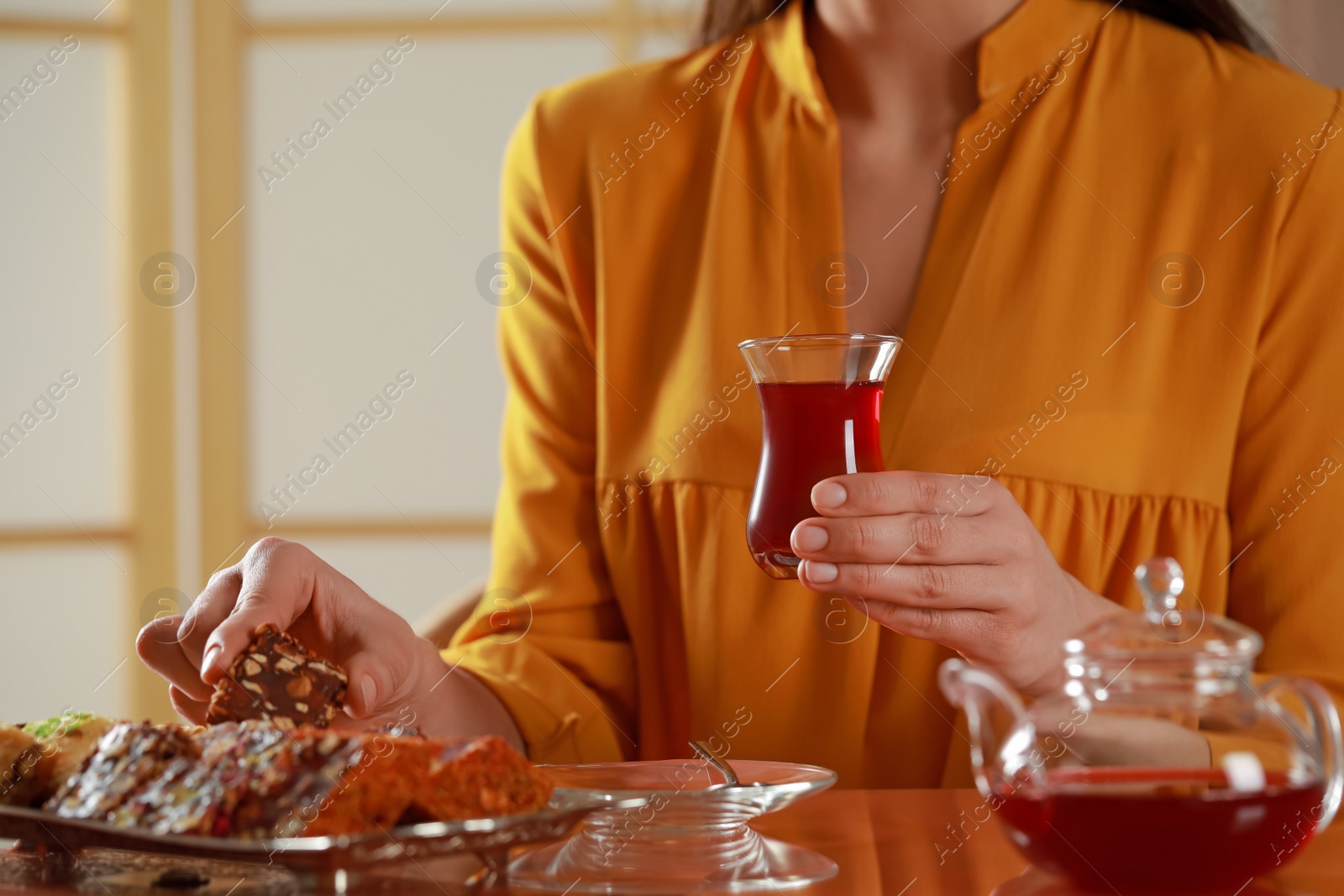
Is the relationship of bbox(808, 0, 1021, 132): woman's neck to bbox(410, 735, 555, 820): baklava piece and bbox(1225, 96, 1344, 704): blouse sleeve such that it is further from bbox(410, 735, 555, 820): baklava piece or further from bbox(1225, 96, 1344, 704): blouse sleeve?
bbox(410, 735, 555, 820): baklava piece

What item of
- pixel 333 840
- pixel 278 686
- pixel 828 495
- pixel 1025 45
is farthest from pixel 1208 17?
pixel 333 840

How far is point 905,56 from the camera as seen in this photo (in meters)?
1.59

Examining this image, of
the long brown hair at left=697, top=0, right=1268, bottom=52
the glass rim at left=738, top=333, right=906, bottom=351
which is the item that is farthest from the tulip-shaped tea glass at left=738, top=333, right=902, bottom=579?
→ the long brown hair at left=697, top=0, right=1268, bottom=52

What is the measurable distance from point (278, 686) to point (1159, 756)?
60 cm

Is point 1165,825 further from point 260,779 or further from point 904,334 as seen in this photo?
point 904,334

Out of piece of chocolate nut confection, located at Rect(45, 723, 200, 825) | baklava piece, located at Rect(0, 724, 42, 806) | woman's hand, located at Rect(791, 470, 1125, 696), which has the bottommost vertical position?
baklava piece, located at Rect(0, 724, 42, 806)

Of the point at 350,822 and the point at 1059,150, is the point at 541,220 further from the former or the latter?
the point at 350,822

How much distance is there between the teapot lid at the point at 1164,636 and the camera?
712mm

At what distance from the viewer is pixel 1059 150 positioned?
4.91ft

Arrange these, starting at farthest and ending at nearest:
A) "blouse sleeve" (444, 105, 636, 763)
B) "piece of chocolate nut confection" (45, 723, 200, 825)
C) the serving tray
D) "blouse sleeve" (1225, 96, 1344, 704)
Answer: "blouse sleeve" (444, 105, 636, 763), "blouse sleeve" (1225, 96, 1344, 704), "piece of chocolate nut confection" (45, 723, 200, 825), the serving tray

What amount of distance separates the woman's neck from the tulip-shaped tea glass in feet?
2.17

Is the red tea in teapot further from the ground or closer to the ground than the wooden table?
further from the ground

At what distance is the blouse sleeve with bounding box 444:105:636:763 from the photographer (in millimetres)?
1480

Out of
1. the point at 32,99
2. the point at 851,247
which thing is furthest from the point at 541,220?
the point at 32,99
